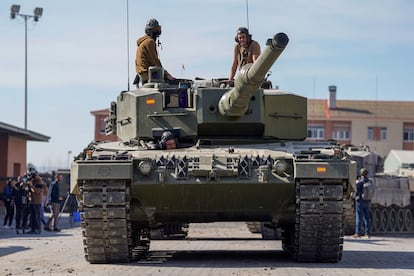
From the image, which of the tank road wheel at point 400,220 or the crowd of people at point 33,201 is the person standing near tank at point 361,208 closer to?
the tank road wheel at point 400,220

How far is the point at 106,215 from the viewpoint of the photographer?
52.5ft

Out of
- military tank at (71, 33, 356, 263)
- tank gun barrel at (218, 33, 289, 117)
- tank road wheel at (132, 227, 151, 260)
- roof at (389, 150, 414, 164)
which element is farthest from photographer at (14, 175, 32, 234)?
roof at (389, 150, 414, 164)

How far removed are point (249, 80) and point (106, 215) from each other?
3119 millimetres

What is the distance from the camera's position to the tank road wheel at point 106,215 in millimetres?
15992

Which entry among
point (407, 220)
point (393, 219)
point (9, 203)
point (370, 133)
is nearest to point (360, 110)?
point (370, 133)

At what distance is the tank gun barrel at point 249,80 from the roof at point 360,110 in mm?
Answer: 76621

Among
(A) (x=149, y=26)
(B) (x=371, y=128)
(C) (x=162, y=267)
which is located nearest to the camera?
(C) (x=162, y=267)

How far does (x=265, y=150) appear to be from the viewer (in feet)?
55.3

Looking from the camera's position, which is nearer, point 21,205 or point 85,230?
point 85,230

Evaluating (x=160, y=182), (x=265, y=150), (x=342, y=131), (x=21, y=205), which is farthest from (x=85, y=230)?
(x=342, y=131)

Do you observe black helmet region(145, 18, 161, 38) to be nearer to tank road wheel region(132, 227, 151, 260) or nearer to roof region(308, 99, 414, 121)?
tank road wheel region(132, 227, 151, 260)

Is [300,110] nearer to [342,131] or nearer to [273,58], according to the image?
[273,58]

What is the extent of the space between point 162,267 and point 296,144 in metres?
3.52

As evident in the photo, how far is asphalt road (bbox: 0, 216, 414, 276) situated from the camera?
15009 millimetres
